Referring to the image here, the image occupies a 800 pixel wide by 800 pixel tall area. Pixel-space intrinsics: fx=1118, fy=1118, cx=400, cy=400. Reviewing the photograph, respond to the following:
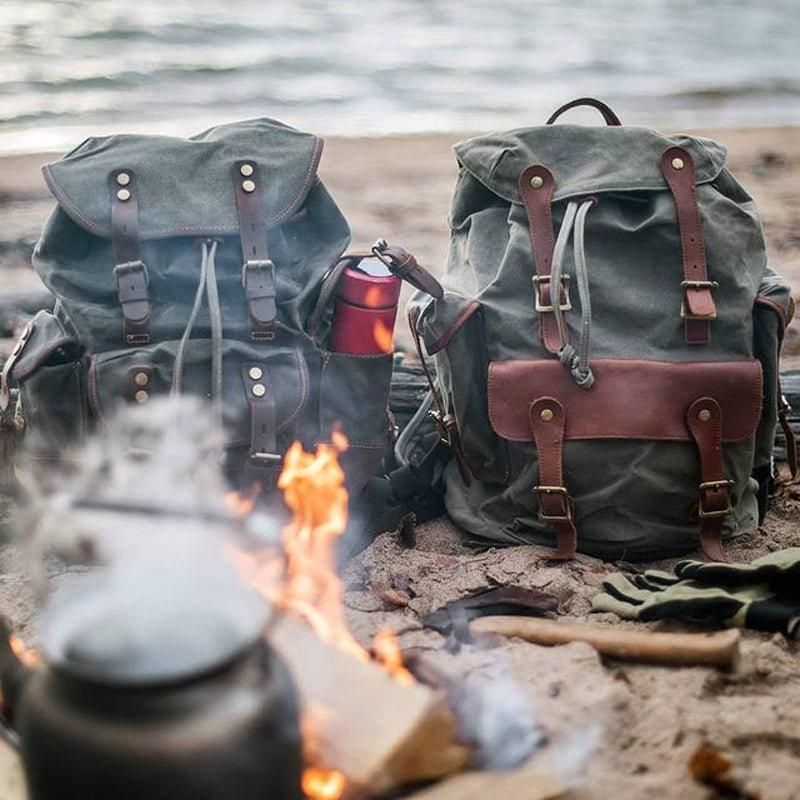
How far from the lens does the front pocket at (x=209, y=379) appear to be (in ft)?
11.0

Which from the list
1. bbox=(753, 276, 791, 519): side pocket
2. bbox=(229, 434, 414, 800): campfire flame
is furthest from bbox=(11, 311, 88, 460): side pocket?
bbox=(753, 276, 791, 519): side pocket

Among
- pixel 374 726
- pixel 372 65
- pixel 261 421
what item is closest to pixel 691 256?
pixel 261 421

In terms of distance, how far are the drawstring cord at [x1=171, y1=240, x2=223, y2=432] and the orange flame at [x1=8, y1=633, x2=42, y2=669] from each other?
869mm

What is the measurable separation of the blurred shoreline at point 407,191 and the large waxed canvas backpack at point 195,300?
1.82 meters

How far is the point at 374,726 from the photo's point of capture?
2.10 metres

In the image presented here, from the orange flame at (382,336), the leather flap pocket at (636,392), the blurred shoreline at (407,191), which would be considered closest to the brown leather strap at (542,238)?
the leather flap pocket at (636,392)

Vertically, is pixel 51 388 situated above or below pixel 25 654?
above

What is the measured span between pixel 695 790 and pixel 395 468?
1927mm

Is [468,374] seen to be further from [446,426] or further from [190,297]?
[190,297]

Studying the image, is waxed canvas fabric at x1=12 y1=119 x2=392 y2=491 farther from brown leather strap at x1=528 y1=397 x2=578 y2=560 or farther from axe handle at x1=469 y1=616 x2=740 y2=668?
axe handle at x1=469 y1=616 x2=740 y2=668

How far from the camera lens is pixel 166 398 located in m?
3.39

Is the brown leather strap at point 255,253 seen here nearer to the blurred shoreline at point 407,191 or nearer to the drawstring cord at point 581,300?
the drawstring cord at point 581,300

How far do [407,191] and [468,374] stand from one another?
19.9 feet

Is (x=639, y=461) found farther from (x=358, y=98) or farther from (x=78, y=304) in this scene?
(x=358, y=98)
